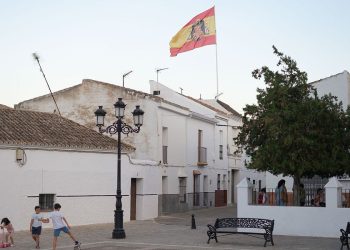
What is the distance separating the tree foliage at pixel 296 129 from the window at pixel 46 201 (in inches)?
332

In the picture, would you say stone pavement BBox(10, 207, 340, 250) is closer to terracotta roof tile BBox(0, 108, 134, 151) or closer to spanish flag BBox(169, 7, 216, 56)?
terracotta roof tile BBox(0, 108, 134, 151)

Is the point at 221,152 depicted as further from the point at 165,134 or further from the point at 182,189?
the point at 165,134

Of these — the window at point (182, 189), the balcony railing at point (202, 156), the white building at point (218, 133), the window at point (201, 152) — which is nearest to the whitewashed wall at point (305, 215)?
the window at point (182, 189)

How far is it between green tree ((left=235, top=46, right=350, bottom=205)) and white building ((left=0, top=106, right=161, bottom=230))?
7443mm

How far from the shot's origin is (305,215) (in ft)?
66.4

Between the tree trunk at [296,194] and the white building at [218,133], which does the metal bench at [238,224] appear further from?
the white building at [218,133]

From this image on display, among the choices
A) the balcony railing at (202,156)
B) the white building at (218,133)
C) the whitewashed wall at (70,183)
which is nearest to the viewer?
the whitewashed wall at (70,183)

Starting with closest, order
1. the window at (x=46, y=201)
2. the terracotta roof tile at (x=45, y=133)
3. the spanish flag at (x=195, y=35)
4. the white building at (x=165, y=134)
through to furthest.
→ the terracotta roof tile at (x=45, y=133) → the window at (x=46, y=201) → the spanish flag at (x=195, y=35) → the white building at (x=165, y=134)

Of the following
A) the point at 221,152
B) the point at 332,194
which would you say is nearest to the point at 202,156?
the point at 221,152

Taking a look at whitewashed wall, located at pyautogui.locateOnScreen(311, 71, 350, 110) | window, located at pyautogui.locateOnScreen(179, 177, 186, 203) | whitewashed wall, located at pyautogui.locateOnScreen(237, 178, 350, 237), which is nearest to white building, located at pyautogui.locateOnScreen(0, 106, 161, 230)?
window, located at pyautogui.locateOnScreen(179, 177, 186, 203)

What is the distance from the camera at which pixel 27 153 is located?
23.1 meters

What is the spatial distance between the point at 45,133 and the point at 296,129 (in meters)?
10.6

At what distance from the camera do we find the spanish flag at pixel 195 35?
31.3 m

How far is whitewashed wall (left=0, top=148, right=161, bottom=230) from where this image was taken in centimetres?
2256
